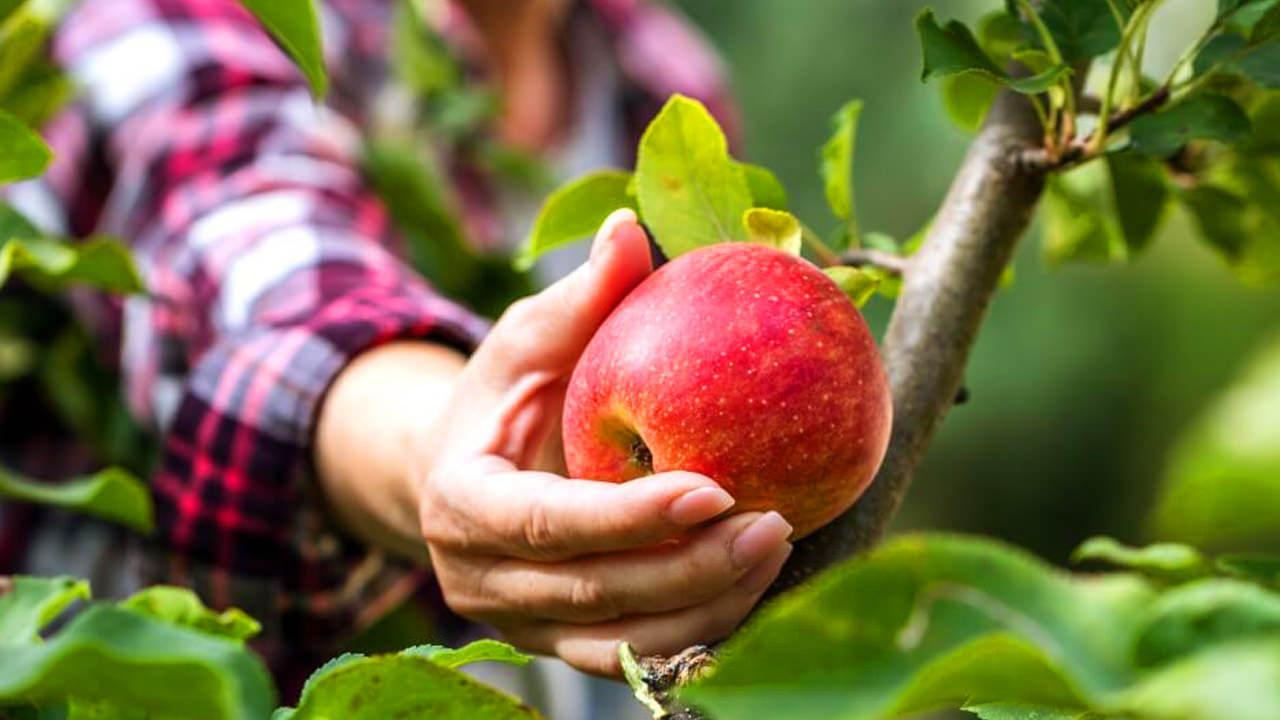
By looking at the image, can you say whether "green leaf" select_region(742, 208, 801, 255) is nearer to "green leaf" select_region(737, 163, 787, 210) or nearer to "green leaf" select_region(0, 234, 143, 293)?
"green leaf" select_region(737, 163, 787, 210)

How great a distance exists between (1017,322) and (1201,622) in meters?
6.02

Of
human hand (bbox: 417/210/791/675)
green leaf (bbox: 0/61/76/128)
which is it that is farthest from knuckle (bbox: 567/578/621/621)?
green leaf (bbox: 0/61/76/128)

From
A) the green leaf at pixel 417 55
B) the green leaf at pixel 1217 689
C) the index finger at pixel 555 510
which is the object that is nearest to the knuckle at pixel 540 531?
the index finger at pixel 555 510

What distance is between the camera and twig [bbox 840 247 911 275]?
60 centimetres

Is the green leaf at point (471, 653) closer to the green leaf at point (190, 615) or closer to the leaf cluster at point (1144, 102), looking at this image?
the green leaf at point (190, 615)

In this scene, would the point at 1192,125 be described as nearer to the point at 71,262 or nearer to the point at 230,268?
the point at 71,262

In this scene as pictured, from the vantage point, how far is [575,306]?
575 millimetres

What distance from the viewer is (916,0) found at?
6609mm

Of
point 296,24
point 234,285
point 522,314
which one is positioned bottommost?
point 234,285

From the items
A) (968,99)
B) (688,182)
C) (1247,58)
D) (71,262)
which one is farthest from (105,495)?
(1247,58)

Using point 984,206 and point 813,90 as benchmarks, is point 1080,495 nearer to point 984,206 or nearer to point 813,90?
point 813,90

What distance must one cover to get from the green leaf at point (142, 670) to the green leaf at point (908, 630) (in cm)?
10

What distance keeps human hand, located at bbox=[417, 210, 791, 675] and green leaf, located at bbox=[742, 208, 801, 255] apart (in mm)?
46

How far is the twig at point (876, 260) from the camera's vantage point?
1.97ft
